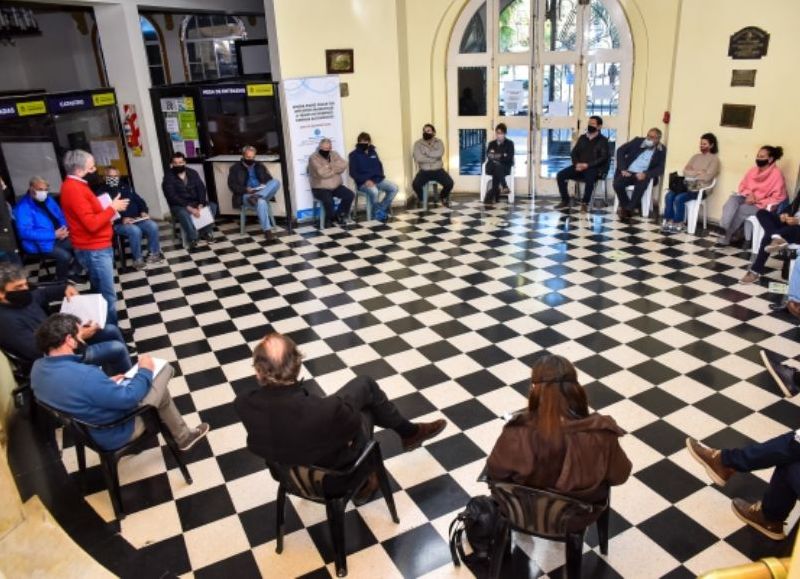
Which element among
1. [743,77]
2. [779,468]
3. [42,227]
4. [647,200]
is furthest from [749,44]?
[42,227]

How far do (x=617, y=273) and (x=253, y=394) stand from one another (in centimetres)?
479

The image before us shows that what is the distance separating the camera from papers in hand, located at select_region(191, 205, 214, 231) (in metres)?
8.16

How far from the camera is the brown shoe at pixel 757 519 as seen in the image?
3166 mm

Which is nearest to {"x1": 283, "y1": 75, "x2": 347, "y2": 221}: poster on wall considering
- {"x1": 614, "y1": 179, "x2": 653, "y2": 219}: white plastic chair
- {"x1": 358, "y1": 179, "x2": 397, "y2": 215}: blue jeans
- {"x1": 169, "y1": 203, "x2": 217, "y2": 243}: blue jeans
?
{"x1": 358, "y1": 179, "x2": 397, "y2": 215}: blue jeans

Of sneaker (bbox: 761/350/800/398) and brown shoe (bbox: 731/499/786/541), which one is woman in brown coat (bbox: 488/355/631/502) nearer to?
brown shoe (bbox: 731/499/786/541)

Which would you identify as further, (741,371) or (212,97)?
(212,97)

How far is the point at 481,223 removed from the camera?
27.9 ft

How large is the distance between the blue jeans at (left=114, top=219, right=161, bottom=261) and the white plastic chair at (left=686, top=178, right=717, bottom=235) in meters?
6.42

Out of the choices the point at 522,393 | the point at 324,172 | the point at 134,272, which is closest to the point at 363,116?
the point at 324,172

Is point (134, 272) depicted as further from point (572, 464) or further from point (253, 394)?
point (572, 464)

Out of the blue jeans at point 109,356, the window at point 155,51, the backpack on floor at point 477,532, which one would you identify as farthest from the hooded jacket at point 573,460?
the window at point 155,51

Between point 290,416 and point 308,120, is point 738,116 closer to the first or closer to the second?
point 308,120

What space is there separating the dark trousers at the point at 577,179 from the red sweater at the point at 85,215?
5861 mm

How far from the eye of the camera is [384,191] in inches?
356
